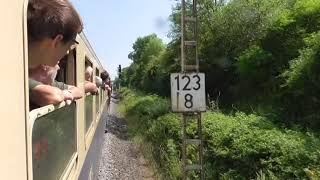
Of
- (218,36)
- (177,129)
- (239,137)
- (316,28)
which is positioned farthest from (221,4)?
(239,137)

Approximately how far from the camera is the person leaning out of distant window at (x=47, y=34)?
5.94ft

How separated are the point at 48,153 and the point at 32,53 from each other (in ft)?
2.06

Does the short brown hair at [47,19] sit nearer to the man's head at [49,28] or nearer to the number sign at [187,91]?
the man's head at [49,28]

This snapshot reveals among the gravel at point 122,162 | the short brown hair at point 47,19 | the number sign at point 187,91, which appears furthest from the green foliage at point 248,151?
the short brown hair at point 47,19

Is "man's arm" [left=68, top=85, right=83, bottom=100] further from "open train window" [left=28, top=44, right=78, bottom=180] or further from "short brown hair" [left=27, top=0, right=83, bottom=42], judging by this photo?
"short brown hair" [left=27, top=0, right=83, bottom=42]

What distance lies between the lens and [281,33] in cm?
2083

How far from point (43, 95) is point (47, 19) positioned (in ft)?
0.94

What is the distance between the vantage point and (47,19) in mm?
1809

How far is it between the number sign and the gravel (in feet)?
10.3

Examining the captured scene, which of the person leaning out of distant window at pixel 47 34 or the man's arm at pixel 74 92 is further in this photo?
the man's arm at pixel 74 92

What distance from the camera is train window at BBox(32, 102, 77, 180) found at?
1.99 m

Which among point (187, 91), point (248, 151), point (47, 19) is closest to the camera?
point (47, 19)

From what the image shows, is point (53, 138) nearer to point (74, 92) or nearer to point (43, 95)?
point (74, 92)

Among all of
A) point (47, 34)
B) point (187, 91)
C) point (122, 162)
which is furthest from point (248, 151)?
point (47, 34)
